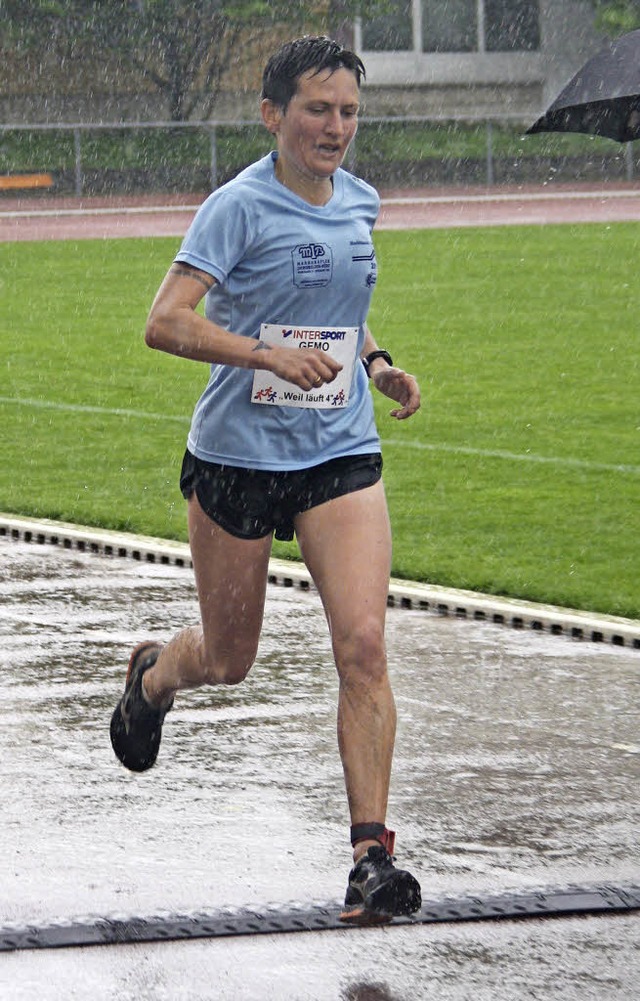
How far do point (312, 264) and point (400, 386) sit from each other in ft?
1.63

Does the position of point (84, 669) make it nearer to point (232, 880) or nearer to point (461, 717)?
point (461, 717)

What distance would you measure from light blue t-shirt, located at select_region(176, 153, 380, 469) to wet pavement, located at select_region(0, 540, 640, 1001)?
102 cm

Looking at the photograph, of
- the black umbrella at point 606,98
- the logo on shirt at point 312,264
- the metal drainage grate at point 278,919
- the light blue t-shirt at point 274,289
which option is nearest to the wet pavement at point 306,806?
the metal drainage grate at point 278,919

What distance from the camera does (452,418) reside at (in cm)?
1402

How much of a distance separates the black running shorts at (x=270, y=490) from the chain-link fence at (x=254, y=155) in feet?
114

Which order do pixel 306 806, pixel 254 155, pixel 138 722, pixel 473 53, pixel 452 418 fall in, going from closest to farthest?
pixel 306 806
pixel 138 722
pixel 452 418
pixel 254 155
pixel 473 53

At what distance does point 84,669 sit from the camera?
7535mm

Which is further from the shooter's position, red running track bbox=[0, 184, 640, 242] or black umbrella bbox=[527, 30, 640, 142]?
red running track bbox=[0, 184, 640, 242]

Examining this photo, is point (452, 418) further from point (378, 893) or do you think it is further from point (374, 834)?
point (378, 893)

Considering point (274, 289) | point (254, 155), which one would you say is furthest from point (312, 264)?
point (254, 155)

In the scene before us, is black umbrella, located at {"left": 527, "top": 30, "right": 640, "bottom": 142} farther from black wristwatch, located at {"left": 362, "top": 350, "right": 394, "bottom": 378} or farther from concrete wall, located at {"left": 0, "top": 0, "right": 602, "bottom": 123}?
concrete wall, located at {"left": 0, "top": 0, "right": 602, "bottom": 123}

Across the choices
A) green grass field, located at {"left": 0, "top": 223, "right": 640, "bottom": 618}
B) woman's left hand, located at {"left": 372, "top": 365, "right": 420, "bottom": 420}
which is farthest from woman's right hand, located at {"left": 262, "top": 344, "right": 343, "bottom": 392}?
green grass field, located at {"left": 0, "top": 223, "right": 640, "bottom": 618}

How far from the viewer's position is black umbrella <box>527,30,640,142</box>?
1034 cm

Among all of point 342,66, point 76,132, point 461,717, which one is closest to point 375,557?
point 342,66
